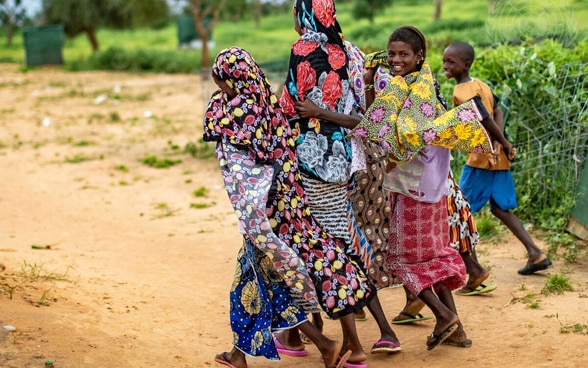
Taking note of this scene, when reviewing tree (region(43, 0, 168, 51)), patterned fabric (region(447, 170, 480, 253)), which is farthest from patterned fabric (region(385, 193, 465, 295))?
tree (region(43, 0, 168, 51))

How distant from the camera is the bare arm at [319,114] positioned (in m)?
Result: 4.18

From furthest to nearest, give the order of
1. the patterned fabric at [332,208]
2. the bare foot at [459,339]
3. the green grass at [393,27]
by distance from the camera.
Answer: the green grass at [393,27] < the bare foot at [459,339] < the patterned fabric at [332,208]

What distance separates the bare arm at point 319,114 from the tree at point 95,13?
26.3 metres

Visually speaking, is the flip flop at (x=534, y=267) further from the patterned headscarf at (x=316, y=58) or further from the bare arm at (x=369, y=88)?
the patterned headscarf at (x=316, y=58)

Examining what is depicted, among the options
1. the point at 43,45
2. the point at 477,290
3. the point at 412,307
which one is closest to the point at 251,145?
the point at 412,307

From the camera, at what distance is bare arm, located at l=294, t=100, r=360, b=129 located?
4176 millimetres

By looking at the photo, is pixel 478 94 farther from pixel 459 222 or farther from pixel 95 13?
pixel 95 13

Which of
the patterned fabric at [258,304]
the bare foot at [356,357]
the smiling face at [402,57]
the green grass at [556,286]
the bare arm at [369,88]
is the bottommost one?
the green grass at [556,286]

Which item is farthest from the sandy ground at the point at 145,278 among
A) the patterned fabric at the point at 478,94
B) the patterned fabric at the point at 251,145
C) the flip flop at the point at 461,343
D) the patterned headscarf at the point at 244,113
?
the patterned headscarf at the point at 244,113

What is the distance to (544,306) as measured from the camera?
17.2 feet

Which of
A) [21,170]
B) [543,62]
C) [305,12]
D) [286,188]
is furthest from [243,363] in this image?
[21,170]

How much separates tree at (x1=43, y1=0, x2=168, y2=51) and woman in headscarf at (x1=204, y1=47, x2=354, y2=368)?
26320 mm

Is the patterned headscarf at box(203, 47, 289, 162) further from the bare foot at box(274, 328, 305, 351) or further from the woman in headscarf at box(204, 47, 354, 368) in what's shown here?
the bare foot at box(274, 328, 305, 351)

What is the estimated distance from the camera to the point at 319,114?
13.8ft
